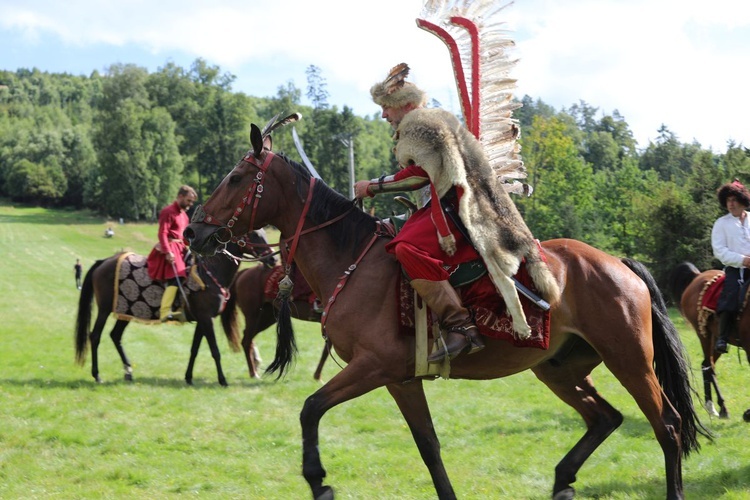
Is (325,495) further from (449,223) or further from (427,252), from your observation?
(449,223)

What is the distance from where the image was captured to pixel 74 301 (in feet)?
87.2

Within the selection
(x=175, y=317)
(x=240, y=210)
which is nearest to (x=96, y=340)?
(x=175, y=317)

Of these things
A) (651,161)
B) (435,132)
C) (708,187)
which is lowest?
(435,132)

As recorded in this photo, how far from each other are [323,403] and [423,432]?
3.00ft

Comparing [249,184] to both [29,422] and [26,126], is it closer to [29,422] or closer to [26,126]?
[29,422]

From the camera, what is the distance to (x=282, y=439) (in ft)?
27.0

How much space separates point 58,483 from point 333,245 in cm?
369

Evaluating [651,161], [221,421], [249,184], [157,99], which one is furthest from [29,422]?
[157,99]

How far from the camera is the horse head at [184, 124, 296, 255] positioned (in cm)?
534

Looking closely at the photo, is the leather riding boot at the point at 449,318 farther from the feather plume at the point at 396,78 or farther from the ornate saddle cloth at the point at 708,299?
the ornate saddle cloth at the point at 708,299

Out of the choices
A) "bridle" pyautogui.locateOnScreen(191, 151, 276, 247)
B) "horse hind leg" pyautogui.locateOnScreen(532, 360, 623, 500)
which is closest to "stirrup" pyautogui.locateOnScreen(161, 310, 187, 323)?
"bridle" pyautogui.locateOnScreen(191, 151, 276, 247)

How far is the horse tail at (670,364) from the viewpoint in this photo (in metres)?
5.78

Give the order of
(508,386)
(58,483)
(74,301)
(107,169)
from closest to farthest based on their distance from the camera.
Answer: (58,483), (508,386), (74,301), (107,169)

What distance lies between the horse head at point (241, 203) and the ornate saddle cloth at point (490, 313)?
4.01 ft
